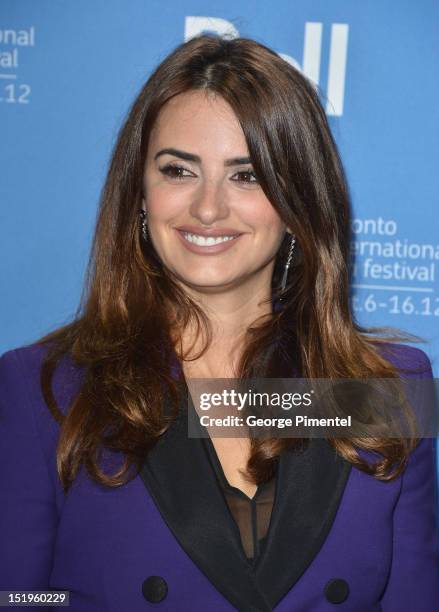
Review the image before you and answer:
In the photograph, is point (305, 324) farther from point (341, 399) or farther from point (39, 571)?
point (39, 571)

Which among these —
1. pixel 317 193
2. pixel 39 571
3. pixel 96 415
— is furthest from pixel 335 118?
pixel 39 571

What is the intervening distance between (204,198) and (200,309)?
30 centimetres

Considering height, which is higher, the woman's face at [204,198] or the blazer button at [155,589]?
the woman's face at [204,198]

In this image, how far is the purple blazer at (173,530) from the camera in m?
1.68

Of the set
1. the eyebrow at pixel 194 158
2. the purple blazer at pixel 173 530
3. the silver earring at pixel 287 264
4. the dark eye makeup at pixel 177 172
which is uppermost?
the eyebrow at pixel 194 158

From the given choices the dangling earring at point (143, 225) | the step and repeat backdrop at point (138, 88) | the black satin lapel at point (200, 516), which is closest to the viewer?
the black satin lapel at point (200, 516)

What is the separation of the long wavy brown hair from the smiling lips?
0.13 metres

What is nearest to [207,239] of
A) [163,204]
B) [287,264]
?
[163,204]

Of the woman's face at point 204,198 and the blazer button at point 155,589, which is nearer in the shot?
the blazer button at point 155,589

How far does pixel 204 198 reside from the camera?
1798 mm

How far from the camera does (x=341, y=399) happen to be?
6.36ft

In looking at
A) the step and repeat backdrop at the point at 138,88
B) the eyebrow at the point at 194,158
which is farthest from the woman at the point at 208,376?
the step and repeat backdrop at the point at 138,88

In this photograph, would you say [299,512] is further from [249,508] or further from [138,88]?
[138,88]

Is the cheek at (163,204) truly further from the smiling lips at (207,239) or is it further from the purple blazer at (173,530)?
the purple blazer at (173,530)
